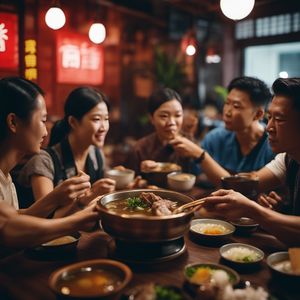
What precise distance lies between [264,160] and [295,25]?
19.5 ft

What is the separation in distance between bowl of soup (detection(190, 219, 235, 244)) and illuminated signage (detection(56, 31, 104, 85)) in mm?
5514

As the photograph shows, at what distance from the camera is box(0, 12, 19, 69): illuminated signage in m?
4.55

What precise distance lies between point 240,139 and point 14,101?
8.94ft

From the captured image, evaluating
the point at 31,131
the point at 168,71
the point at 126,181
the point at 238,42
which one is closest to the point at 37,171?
the point at 31,131

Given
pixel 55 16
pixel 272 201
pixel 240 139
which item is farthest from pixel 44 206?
pixel 55 16

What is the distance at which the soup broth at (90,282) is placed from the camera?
1774 mm

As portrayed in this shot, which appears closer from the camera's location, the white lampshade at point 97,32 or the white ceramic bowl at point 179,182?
the white ceramic bowl at point 179,182

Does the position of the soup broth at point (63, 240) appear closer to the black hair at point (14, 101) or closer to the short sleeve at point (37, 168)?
the black hair at point (14, 101)

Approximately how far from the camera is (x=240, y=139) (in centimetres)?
430

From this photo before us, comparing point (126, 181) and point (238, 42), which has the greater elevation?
point (238, 42)

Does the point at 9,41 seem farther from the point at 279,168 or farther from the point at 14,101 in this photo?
the point at 279,168

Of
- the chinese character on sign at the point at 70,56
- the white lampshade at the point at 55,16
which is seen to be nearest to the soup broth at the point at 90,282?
the white lampshade at the point at 55,16

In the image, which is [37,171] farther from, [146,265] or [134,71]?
[134,71]

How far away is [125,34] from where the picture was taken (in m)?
10.0
